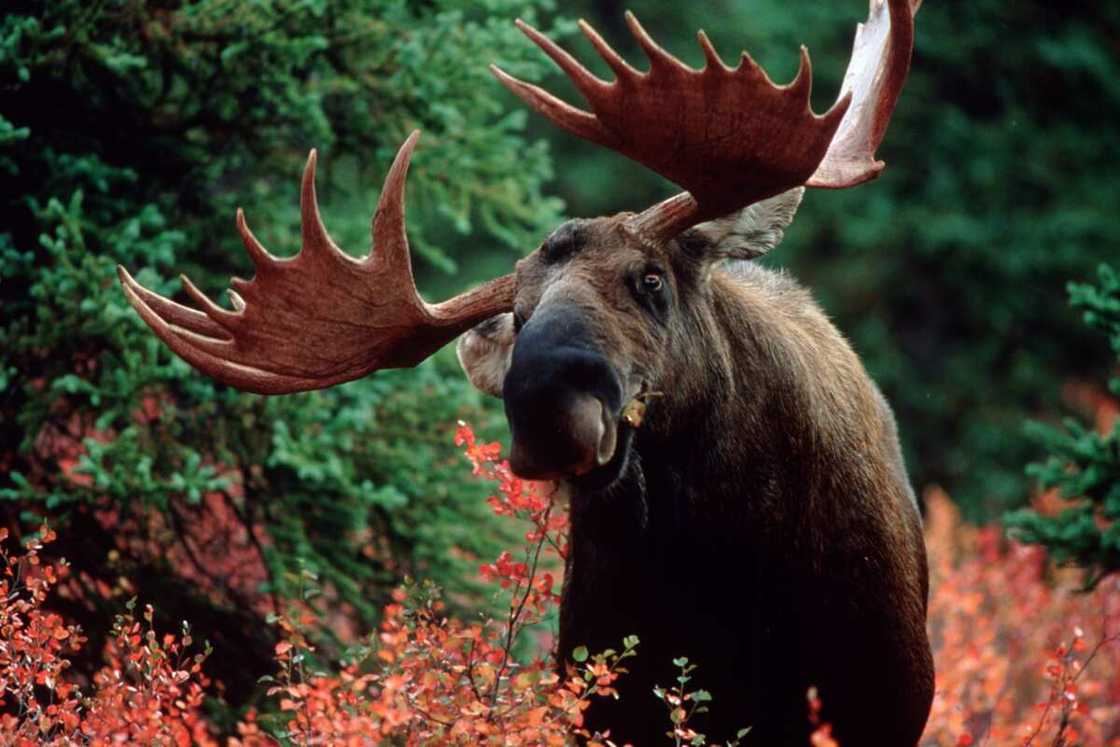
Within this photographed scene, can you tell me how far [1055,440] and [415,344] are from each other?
9.25 feet

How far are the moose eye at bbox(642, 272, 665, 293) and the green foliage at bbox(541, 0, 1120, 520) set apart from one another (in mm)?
11916

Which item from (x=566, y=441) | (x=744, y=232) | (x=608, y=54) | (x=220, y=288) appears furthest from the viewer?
(x=220, y=288)

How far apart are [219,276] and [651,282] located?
9.92ft

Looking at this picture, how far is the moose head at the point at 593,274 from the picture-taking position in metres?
4.37

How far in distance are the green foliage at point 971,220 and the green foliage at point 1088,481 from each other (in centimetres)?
962

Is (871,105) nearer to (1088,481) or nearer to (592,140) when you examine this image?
(592,140)

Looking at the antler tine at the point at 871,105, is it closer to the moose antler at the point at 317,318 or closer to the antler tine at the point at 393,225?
the moose antler at the point at 317,318

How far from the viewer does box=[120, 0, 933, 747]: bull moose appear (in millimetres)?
4602

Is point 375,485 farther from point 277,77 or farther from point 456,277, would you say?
point 456,277

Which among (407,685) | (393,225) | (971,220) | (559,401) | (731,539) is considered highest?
(971,220)

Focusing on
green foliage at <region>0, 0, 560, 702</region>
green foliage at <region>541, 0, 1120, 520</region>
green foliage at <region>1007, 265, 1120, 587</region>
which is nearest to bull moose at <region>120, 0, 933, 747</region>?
green foliage at <region>0, 0, 560, 702</region>

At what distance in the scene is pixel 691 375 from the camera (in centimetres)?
487

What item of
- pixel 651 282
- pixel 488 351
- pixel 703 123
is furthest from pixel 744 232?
pixel 488 351

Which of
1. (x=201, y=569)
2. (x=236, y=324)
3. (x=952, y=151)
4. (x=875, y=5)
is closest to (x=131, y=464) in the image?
(x=201, y=569)
